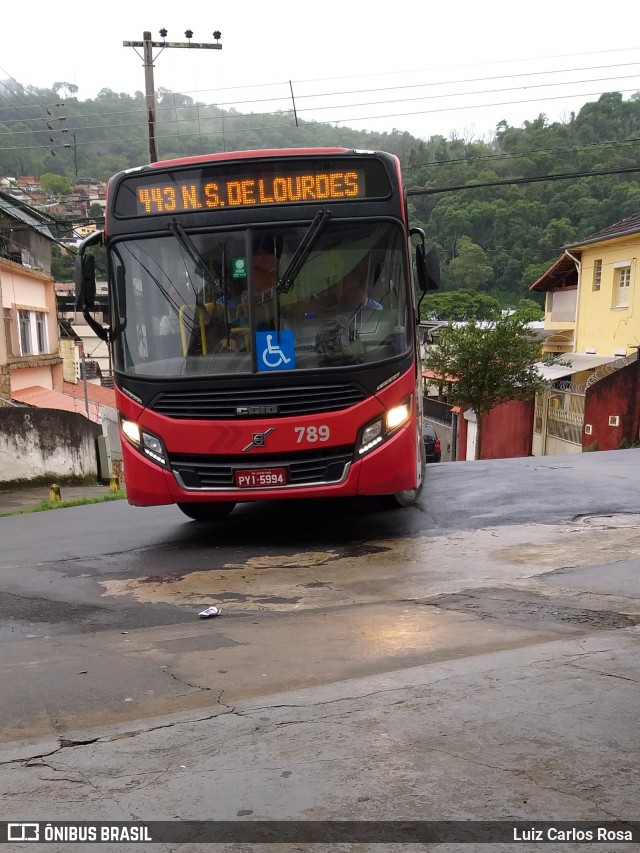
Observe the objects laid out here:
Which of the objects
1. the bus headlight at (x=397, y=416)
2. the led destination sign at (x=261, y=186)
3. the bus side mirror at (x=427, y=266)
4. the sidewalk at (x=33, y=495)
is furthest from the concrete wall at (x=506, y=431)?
the led destination sign at (x=261, y=186)

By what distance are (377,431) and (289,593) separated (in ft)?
6.00

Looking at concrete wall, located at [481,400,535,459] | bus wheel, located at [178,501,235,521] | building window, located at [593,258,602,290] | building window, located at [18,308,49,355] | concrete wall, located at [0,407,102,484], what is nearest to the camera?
bus wheel, located at [178,501,235,521]

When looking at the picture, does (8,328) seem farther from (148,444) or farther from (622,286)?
(622,286)

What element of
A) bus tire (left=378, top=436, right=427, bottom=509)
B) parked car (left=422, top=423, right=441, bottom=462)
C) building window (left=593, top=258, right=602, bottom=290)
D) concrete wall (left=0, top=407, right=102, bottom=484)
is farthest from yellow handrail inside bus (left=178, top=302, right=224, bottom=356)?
building window (left=593, top=258, right=602, bottom=290)

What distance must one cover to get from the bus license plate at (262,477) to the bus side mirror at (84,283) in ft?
7.70

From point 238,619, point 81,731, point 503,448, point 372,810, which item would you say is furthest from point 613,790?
point 503,448

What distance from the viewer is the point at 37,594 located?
6902 mm

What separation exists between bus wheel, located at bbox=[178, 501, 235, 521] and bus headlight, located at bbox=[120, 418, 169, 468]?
1968 mm

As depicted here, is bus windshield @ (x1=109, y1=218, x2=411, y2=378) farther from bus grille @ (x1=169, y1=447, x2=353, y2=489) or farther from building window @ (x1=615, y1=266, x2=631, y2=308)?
building window @ (x1=615, y1=266, x2=631, y2=308)

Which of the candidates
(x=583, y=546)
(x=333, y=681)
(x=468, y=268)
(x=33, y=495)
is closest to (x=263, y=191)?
(x=583, y=546)

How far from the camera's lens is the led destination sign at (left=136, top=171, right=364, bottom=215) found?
7.62 meters

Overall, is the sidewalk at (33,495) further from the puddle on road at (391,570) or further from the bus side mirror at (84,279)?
the puddle on road at (391,570)

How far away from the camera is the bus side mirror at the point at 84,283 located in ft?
26.8

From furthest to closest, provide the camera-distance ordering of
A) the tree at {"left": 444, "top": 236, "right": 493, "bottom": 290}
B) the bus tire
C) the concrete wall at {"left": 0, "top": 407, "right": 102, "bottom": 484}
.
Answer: the tree at {"left": 444, "top": 236, "right": 493, "bottom": 290} → the concrete wall at {"left": 0, "top": 407, "right": 102, "bottom": 484} → the bus tire
